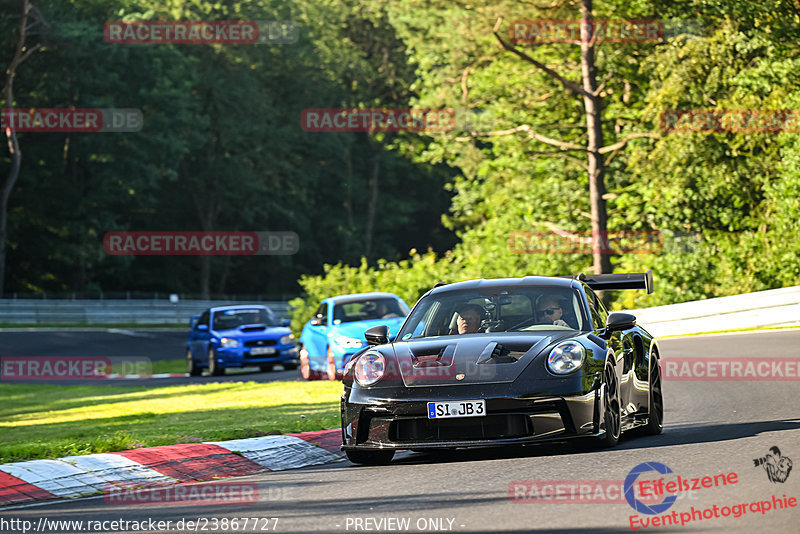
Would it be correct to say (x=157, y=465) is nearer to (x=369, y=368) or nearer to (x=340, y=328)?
(x=369, y=368)

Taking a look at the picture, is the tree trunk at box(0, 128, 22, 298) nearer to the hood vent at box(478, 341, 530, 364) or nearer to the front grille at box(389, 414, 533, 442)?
the hood vent at box(478, 341, 530, 364)

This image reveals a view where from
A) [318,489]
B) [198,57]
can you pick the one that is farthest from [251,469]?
[198,57]

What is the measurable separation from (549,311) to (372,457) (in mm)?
2013

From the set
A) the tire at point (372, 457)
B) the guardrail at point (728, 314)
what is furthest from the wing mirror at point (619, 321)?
the guardrail at point (728, 314)

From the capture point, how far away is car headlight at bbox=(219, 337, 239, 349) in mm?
29312

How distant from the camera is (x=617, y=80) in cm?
4081

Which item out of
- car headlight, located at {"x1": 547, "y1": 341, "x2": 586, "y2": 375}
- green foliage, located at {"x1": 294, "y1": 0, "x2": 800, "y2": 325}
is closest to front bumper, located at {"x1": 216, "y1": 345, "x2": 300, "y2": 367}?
green foliage, located at {"x1": 294, "y1": 0, "x2": 800, "y2": 325}

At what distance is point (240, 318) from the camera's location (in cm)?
3053

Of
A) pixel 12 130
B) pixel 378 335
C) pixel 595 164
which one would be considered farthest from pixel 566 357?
pixel 12 130

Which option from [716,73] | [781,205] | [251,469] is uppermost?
[716,73]

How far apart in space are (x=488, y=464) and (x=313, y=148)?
78239mm

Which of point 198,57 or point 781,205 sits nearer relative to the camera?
point 781,205

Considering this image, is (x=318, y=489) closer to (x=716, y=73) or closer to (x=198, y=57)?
(x=716, y=73)

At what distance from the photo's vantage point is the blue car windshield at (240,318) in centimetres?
3019
